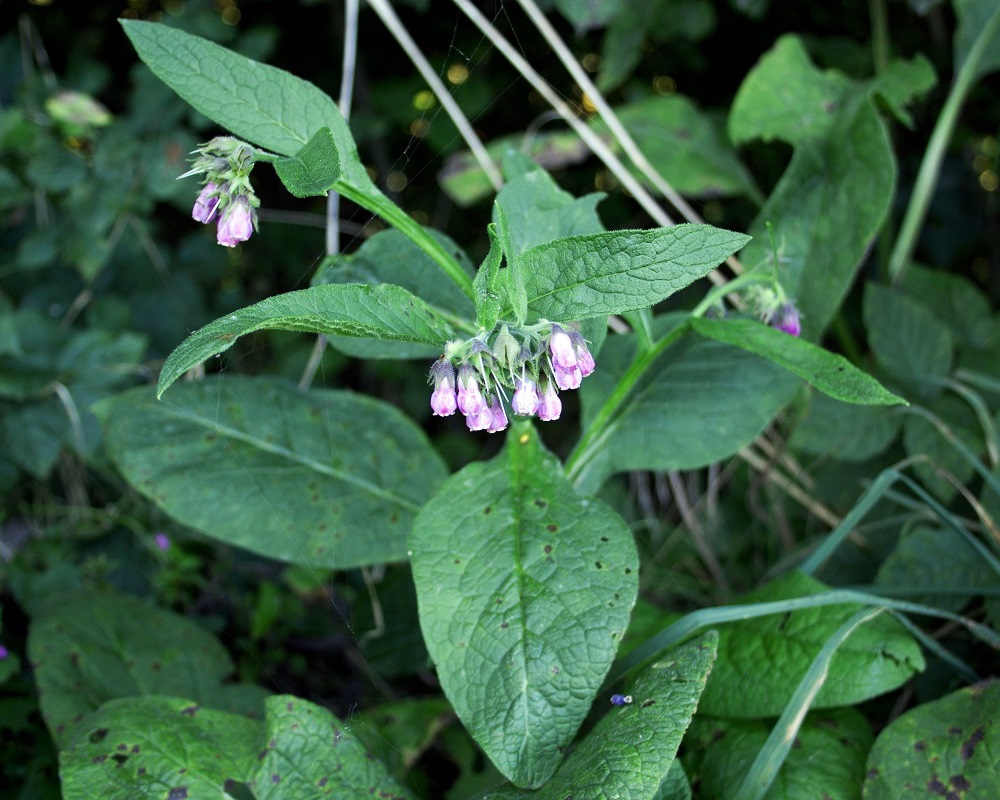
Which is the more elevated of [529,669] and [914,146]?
[914,146]

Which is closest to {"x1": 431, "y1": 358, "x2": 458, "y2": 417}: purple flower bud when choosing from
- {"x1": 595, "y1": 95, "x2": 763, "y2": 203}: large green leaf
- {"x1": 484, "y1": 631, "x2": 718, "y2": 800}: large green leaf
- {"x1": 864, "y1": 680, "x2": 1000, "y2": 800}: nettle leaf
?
{"x1": 484, "y1": 631, "x2": 718, "y2": 800}: large green leaf

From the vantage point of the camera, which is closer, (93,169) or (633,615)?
(633,615)

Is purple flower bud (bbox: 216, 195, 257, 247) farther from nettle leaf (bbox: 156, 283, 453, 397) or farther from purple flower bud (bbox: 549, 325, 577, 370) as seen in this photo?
purple flower bud (bbox: 549, 325, 577, 370)

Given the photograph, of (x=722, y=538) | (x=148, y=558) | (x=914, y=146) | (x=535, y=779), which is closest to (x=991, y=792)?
(x=535, y=779)

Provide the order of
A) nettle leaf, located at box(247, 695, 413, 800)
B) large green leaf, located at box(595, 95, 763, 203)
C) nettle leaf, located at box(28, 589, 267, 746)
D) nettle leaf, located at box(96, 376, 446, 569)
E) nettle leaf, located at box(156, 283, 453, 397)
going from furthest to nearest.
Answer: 1. large green leaf, located at box(595, 95, 763, 203)
2. nettle leaf, located at box(96, 376, 446, 569)
3. nettle leaf, located at box(28, 589, 267, 746)
4. nettle leaf, located at box(247, 695, 413, 800)
5. nettle leaf, located at box(156, 283, 453, 397)

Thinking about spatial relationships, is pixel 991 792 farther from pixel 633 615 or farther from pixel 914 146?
pixel 914 146

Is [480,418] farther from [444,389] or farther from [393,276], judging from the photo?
[393,276]
